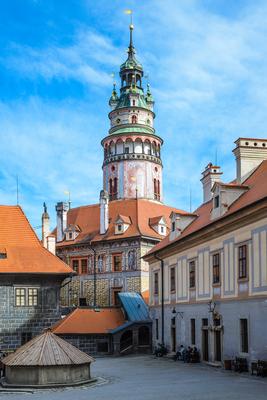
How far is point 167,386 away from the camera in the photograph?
2039 cm

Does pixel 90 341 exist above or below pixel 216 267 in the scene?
Result: below

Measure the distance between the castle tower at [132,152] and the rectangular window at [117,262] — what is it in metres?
11.2

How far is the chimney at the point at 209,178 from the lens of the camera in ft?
118

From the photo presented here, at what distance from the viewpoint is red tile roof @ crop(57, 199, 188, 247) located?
53.6m

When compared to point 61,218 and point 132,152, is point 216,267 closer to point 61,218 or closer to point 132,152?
point 61,218

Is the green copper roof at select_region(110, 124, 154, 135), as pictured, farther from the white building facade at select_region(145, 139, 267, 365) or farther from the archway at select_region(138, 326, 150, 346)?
the white building facade at select_region(145, 139, 267, 365)

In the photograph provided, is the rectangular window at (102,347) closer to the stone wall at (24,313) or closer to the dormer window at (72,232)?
the stone wall at (24,313)

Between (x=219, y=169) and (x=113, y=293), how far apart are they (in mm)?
20512

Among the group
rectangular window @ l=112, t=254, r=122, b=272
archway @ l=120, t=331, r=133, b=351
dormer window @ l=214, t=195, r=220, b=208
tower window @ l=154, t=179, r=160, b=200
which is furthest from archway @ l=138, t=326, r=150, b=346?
tower window @ l=154, t=179, r=160, b=200

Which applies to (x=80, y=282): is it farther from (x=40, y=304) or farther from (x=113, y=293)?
(x=40, y=304)

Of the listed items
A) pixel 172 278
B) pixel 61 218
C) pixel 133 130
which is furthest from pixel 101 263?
pixel 172 278

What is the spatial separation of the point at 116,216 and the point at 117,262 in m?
4.93

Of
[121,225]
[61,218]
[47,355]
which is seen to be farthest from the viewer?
[61,218]

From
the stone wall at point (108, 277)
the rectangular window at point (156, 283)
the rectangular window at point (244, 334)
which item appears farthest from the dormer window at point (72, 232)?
the rectangular window at point (244, 334)
